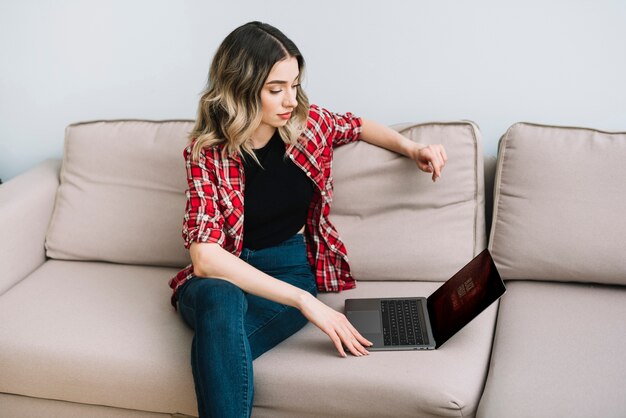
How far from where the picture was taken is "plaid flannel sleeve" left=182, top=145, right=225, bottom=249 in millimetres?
1700

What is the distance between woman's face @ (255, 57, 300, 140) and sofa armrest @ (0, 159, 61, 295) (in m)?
0.90

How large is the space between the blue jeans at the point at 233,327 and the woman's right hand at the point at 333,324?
120mm

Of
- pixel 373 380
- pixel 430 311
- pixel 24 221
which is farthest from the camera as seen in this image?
pixel 24 221

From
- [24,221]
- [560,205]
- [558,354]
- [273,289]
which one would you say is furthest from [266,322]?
[24,221]

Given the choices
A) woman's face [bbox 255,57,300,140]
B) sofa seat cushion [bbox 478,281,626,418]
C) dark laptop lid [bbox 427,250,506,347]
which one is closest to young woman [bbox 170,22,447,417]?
woman's face [bbox 255,57,300,140]

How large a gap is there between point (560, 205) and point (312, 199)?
65cm

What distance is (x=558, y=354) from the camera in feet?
5.16

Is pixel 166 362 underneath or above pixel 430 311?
A: underneath

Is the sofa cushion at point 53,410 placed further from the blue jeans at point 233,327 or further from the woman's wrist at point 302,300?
the woman's wrist at point 302,300

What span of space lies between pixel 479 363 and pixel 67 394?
1.01 m

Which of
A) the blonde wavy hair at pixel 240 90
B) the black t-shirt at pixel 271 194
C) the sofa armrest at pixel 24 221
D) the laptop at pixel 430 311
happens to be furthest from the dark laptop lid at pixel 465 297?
the sofa armrest at pixel 24 221

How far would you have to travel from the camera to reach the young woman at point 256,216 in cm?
159

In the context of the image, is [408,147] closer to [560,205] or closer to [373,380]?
[560,205]

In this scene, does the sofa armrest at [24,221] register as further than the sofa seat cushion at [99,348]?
Yes
